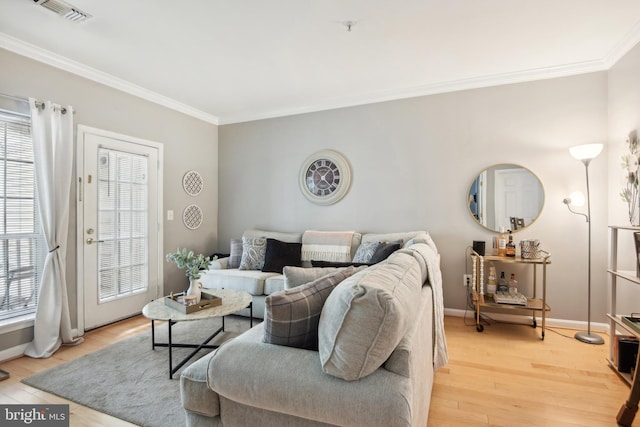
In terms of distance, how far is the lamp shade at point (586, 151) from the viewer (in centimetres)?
277

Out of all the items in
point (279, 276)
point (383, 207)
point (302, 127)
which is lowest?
point (279, 276)

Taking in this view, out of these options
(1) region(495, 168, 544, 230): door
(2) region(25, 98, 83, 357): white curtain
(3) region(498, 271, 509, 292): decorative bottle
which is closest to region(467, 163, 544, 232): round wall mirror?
(1) region(495, 168, 544, 230): door

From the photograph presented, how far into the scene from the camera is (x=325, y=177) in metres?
4.12

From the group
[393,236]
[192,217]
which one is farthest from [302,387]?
[192,217]

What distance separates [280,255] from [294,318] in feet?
7.88

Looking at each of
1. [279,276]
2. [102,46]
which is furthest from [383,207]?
[102,46]

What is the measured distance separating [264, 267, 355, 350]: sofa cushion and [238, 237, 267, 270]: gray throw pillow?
2.45m

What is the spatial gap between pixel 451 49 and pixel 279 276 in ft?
9.07

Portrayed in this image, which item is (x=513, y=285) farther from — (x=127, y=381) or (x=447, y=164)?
(x=127, y=381)

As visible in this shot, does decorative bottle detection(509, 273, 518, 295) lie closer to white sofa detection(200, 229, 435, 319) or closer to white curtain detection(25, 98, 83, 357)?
white sofa detection(200, 229, 435, 319)

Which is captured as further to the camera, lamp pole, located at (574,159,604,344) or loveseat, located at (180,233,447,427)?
lamp pole, located at (574,159,604,344)

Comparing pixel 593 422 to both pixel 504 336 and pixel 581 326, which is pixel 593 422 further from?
pixel 581 326

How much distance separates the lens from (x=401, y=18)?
2301 millimetres

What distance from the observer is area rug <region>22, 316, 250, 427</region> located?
1.85 metres
